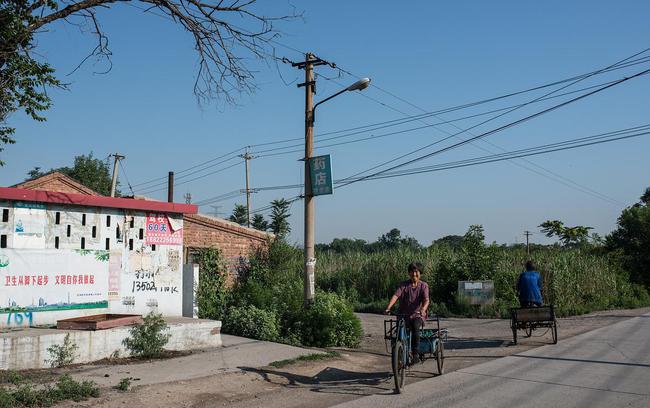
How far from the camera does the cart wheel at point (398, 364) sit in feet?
30.3

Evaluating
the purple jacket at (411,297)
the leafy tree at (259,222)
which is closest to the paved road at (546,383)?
the purple jacket at (411,297)

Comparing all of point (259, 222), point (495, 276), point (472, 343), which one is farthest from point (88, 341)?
point (259, 222)

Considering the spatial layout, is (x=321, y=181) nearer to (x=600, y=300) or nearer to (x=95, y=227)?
(x=95, y=227)

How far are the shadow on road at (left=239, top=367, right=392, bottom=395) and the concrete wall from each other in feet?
12.1

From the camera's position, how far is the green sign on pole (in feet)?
48.0

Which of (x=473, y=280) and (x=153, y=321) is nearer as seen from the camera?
(x=153, y=321)

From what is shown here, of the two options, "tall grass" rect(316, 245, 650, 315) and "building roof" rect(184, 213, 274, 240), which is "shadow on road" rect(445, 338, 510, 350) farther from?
"tall grass" rect(316, 245, 650, 315)

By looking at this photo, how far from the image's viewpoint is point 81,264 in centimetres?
1206

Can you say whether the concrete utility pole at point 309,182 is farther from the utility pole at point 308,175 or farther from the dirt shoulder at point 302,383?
the dirt shoulder at point 302,383

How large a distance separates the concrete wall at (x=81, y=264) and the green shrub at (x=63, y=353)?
1.33 metres

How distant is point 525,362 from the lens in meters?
12.4

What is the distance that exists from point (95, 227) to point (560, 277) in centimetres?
2192

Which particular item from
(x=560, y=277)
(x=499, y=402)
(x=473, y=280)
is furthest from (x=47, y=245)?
(x=560, y=277)

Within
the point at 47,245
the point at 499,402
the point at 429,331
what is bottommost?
the point at 499,402
